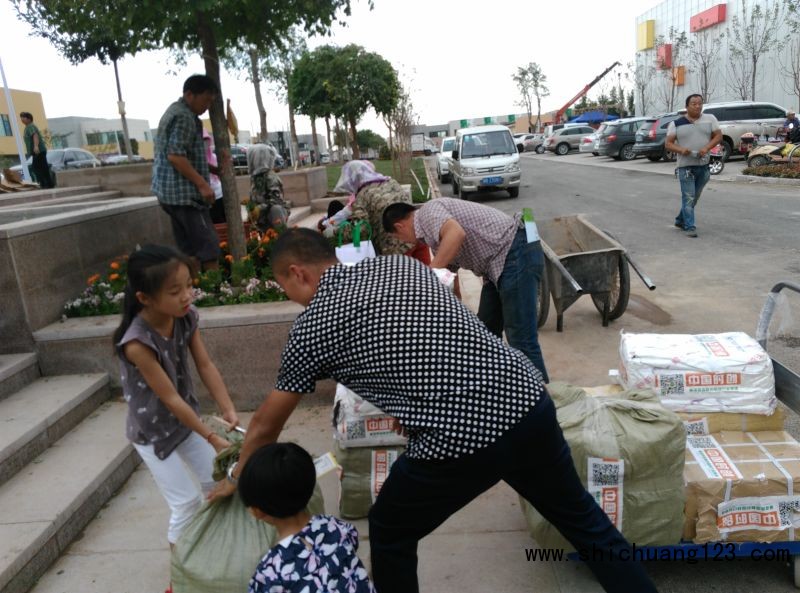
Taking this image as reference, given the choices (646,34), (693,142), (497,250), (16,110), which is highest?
(646,34)

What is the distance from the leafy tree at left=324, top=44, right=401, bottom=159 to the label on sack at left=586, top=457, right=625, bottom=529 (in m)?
28.4

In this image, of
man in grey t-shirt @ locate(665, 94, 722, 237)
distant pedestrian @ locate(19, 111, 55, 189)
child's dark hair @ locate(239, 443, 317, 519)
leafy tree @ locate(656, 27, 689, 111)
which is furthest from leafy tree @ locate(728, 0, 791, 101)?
child's dark hair @ locate(239, 443, 317, 519)

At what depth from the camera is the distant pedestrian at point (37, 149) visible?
11.9m

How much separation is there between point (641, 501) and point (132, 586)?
232 centimetres

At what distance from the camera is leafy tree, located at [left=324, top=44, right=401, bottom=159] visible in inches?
1179

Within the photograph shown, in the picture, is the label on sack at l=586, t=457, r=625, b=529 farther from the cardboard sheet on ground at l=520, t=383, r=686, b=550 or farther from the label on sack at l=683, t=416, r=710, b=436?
the label on sack at l=683, t=416, r=710, b=436

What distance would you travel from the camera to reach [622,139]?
2662 centimetres

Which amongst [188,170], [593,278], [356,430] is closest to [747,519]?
[356,430]

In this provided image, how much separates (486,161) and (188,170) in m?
12.1

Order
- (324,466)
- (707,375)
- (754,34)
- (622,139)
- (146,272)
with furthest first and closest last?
(754,34) → (622,139) → (707,375) → (146,272) → (324,466)

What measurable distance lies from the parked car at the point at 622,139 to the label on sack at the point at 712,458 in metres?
25.2

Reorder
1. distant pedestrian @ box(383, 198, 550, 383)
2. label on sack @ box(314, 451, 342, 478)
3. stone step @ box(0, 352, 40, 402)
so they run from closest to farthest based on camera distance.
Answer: label on sack @ box(314, 451, 342, 478)
distant pedestrian @ box(383, 198, 550, 383)
stone step @ box(0, 352, 40, 402)

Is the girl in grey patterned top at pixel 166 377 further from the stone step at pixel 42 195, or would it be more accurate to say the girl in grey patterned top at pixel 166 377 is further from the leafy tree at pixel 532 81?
the leafy tree at pixel 532 81

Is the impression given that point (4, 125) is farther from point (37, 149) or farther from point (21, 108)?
point (37, 149)
